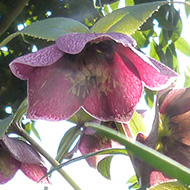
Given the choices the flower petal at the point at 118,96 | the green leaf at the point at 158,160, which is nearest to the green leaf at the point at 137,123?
the flower petal at the point at 118,96

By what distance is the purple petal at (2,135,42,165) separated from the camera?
48 cm

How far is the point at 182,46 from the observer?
2.53 ft

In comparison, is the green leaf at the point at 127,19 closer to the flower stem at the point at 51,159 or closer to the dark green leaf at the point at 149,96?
the flower stem at the point at 51,159

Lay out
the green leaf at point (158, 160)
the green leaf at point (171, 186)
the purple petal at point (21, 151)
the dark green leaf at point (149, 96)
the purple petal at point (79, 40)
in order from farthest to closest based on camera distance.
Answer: the dark green leaf at point (149, 96), the purple petal at point (21, 151), the purple petal at point (79, 40), the green leaf at point (171, 186), the green leaf at point (158, 160)

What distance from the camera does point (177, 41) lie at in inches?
30.6

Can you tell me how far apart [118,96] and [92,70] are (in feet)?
0.16

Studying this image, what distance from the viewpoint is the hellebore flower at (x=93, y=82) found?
43 centimetres

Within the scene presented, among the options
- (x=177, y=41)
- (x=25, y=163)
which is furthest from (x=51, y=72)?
(x=177, y=41)

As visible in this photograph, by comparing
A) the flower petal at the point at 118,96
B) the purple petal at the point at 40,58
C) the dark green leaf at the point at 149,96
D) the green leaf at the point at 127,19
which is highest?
the green leaf at the point at 127,19

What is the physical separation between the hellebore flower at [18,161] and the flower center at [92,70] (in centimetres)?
10

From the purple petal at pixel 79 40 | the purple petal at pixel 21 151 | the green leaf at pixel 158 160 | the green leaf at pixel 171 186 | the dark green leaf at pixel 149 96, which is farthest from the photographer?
the dark green leaf at pixel 149 96

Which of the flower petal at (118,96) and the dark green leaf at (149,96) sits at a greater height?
the flower petal at (118,96)

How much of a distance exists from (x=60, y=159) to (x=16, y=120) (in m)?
0.09

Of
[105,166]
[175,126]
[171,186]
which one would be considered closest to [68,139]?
[105,166]
